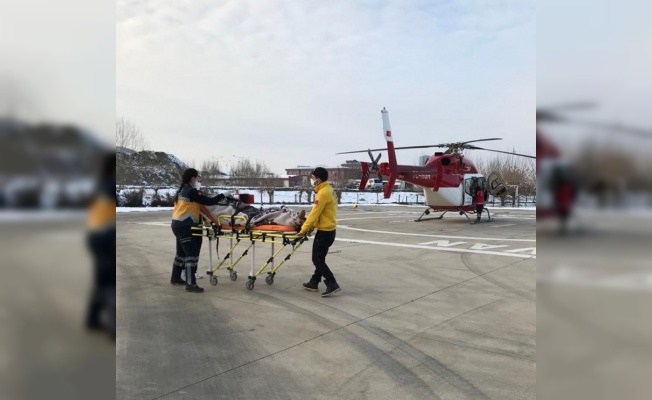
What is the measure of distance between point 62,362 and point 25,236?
12.5 inches

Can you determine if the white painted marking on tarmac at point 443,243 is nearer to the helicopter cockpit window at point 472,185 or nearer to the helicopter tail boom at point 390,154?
the helicopter tail boom at point 390,154

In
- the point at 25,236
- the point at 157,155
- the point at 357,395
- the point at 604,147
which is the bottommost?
the point at 357,395

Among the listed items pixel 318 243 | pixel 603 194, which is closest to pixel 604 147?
pixel 603 194

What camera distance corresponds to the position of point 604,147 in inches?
39.8

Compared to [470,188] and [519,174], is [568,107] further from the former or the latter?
[470,188]

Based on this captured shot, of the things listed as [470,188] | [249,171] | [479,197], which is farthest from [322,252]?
[249,171]

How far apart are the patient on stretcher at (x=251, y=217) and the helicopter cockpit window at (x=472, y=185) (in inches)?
528

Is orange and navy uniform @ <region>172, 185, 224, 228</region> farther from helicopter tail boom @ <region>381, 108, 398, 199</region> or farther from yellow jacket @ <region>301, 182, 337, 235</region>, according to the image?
helicopter tail boom @ <region>381, 108, 398, 199</region>

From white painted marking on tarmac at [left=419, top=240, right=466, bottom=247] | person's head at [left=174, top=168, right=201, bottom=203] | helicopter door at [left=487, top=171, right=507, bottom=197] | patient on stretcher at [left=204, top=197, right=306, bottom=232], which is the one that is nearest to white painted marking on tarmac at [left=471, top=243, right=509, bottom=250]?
white painted marking on tarmac at [left=419, top=240, right=466, bottom=247]

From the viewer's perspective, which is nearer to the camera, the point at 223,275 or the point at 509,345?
the point at 509,345

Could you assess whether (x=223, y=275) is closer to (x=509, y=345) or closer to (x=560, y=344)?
(x=509, y=345)

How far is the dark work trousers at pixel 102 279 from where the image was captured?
1010 mm

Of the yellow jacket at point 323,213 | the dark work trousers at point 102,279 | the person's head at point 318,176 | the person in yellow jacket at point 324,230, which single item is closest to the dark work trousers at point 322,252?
the person in yellow jacket at point 324,230

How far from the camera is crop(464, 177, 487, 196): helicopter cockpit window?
18.8 meters
